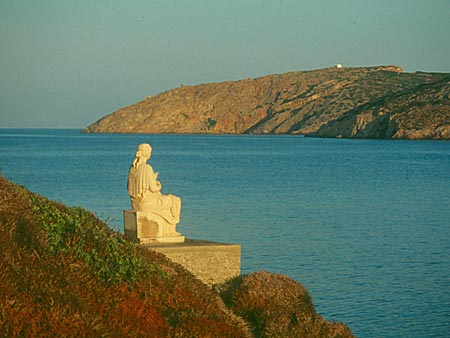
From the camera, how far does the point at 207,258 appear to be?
47.0 feet

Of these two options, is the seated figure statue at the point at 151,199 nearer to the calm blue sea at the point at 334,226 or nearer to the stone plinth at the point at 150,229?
the stone plinth at the point at 150,229

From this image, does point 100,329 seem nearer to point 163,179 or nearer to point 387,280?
point 387,280

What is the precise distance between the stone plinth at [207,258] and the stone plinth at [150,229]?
0.37 m

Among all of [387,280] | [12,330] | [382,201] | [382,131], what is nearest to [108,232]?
[12,330]

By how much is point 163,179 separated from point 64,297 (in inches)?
2096

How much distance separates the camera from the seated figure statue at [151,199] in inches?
589

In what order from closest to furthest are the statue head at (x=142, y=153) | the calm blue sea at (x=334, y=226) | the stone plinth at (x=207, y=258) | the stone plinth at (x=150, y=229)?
the stone plinth at (x=207, y=258)
the stone plinth at (x=150, y=229)
the statue head at (x=142, y=153)
the calm blue sea at (x=334, y=226)

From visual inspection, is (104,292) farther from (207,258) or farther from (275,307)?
(207,258)

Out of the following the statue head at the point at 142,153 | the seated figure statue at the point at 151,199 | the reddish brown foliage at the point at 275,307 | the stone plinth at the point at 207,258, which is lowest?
the reddish brown foliage at the point at 275,307

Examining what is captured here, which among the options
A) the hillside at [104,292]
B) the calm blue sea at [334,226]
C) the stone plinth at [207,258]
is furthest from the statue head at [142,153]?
the calm blue sea at [334,226]

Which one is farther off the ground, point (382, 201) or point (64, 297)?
point (64, 297)

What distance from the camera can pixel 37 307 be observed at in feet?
27.2

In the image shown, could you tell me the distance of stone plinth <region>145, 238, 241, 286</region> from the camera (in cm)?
1408

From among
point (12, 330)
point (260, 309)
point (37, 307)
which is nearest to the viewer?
point (12, 330)
